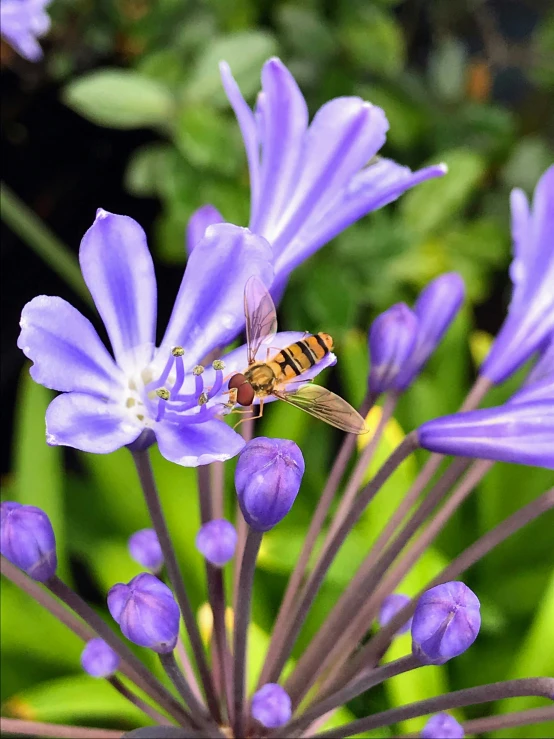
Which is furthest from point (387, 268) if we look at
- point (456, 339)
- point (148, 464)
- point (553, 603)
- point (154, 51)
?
point (148, 464)

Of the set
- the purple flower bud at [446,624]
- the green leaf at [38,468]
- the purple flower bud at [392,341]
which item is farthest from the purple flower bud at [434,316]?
the green leaf at [38,468]

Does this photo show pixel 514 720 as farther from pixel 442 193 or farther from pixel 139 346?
pixel 442 193

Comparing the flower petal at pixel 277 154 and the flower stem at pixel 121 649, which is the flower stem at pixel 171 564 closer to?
the flower stem at pixel 121 649

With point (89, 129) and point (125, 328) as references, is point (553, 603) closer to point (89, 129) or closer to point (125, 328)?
point (125, 328)

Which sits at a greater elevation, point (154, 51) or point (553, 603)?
point (154, 51)

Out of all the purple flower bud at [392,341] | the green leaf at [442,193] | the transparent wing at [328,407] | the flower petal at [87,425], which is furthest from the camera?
the green leaf at [442,193]

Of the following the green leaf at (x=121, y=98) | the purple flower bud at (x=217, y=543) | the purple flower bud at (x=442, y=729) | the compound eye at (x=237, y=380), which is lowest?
the purple flower bud at (x=442, y=729)

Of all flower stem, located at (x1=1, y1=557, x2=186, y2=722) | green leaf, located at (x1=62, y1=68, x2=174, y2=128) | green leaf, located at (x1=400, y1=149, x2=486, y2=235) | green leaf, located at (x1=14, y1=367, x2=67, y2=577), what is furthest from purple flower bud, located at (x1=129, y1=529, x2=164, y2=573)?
green leaf, located at (x1=400, y1=149, x2=486, y2=235)
